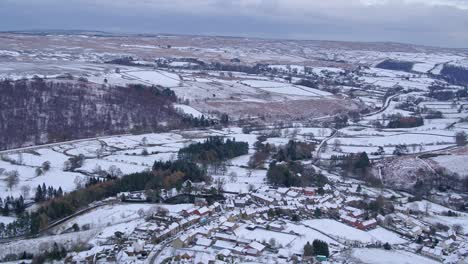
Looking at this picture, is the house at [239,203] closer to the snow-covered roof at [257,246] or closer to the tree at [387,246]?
the snow-covered roof at [257,246]

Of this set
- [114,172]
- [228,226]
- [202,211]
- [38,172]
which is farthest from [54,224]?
[38,172]

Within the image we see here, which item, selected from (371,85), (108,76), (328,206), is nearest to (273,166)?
(328,206)

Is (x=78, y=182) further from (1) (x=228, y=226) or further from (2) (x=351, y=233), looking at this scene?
(2) (x=351, y=233)

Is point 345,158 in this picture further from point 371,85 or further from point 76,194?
point 371,85

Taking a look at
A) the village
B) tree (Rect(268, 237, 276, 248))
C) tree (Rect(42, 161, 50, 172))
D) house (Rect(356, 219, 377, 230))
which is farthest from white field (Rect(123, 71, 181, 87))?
tree (Rect(268, 237, 276, 248))

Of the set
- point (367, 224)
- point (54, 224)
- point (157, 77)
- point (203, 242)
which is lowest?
point (54, 224)

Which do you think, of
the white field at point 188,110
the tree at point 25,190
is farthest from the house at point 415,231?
the white field at point 188,110
